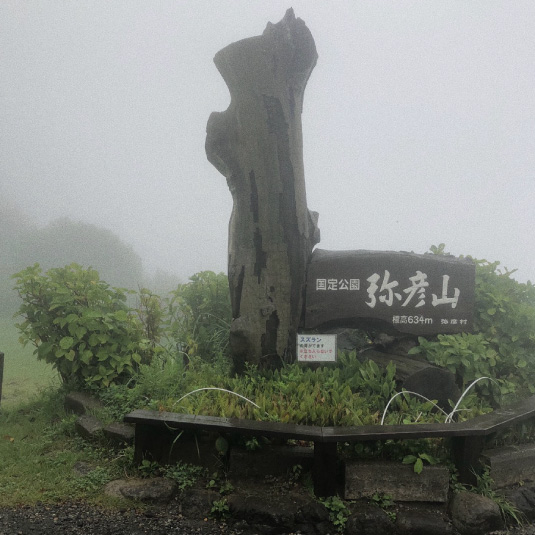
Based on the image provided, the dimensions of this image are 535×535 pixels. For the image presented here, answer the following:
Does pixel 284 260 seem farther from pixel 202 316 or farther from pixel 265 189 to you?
pixel 202 316

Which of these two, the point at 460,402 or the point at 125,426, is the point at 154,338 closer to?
the point at 125,426

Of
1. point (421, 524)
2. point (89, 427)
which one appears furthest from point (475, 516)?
point (89, 427)

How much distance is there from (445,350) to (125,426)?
2907mm

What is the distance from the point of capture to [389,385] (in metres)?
3.82

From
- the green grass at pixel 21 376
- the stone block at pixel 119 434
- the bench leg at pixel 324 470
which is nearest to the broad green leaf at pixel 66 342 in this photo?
the green grass at pixel 21 376

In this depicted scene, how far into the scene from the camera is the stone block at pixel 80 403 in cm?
429

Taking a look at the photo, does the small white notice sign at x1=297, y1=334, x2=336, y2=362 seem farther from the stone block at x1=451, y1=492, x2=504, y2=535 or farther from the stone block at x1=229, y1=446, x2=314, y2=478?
the stone block at x1=451, y1=492, x2=504, y2=535

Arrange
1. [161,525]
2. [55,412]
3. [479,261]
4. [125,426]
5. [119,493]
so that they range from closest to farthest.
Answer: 1. [161,525]
2. [119,493]
3. [125,426]
4. [55,412]
5. [479,261]

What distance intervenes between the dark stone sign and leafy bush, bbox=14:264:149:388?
75.5 inches

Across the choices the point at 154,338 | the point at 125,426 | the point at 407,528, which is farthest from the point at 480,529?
the point at 154,338

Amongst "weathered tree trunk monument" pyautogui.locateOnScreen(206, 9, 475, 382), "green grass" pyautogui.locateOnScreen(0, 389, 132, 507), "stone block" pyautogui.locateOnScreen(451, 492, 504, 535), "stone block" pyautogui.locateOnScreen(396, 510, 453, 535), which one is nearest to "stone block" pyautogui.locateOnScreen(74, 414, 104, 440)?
"green grass" pyautogui.locateOnScreen(0, 389, 132, 507)

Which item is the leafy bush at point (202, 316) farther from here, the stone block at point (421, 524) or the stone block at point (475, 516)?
the stone block at point (475, 516)

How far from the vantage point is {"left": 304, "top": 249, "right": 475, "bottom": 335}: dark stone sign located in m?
4.37

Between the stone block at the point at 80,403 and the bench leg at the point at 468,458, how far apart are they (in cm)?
315
